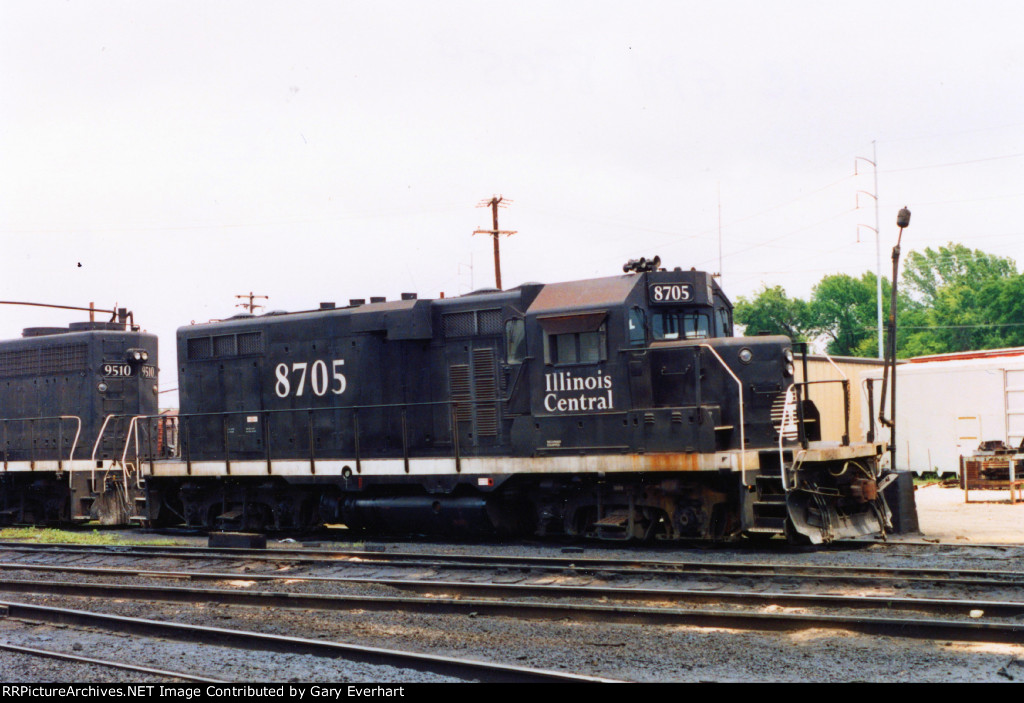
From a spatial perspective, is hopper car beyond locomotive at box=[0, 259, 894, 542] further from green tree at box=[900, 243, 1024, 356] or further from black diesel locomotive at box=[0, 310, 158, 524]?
green tree at box=[900, 243, 1024, 356]

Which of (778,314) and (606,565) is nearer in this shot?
(606,565)

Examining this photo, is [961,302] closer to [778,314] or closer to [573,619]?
[778,314]

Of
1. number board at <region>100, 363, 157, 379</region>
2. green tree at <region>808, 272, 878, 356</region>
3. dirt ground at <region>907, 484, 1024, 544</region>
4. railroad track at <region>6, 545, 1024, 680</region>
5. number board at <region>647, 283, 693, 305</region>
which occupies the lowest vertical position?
dirt ground at <region>907, 484, 1024, 544</region>

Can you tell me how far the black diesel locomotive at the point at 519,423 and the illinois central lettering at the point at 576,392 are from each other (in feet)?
0.06

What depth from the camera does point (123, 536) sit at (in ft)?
55.8

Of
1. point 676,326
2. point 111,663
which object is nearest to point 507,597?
point 111,663

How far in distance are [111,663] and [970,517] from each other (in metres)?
13.6

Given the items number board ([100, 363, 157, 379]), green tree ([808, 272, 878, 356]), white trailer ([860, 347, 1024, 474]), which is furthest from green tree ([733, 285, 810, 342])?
number board ([100, 363, 157, 379])

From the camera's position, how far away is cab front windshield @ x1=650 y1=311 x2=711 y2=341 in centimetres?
1251

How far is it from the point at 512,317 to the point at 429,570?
3.66 metres

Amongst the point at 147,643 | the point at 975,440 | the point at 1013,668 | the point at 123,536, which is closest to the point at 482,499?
the point at 147,643

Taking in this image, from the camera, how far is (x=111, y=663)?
7.34 m

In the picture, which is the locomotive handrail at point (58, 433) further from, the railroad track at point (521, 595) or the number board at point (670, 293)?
the number board at point (670, 293)

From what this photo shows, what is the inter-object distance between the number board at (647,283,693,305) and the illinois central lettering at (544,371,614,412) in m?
1.17
